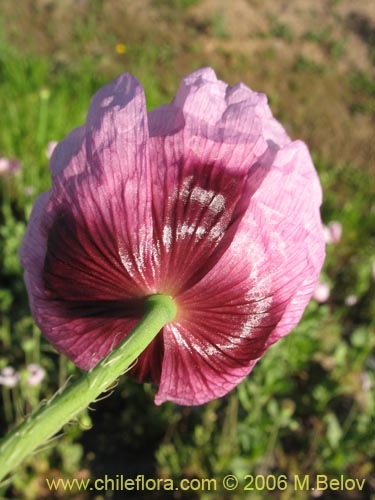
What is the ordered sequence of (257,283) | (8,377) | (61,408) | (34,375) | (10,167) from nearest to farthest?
(61,408), (257,283), (8,377), (34,375), (10,167)

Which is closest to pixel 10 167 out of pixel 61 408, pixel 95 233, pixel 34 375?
pixel 34 375

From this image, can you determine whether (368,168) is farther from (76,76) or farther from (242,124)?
(242,124)

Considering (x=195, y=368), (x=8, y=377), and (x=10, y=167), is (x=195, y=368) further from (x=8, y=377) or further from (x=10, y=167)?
(x=10, y=167)

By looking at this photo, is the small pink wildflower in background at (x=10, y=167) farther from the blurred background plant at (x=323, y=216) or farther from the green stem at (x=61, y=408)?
the green stem at (x=61, y=408)

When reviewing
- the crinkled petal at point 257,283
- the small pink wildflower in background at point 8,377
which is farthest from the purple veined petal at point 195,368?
the small pink wildflower in background at point 8,377

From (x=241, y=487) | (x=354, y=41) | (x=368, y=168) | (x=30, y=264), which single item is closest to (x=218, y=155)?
(x=30, y=264)

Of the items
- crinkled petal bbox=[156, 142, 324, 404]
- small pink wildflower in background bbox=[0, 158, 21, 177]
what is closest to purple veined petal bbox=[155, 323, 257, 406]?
crinkled petal bbox=[156, 142, 324, 404]
